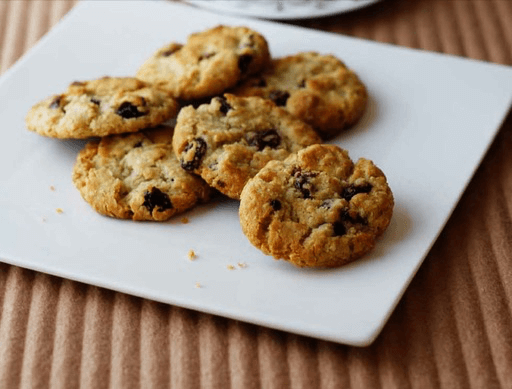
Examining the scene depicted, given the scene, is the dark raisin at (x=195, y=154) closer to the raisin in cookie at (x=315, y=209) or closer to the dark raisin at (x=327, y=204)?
the raisin in cookie at (x=315, y=209)

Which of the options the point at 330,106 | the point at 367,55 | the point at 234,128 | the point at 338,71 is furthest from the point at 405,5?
the point at 234,128

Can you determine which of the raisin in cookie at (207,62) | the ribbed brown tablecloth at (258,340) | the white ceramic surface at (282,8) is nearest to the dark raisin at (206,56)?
the raisin in cookie at (207,62)

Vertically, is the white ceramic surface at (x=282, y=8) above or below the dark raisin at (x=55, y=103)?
below

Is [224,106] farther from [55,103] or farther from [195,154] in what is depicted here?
[55,103]

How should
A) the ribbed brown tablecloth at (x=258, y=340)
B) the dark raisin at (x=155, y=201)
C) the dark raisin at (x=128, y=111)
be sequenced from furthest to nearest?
the dark raisin at (x=128, y=111) < the dark raisin at (x=155, y=201) < the ribbed brown tablecloth at (x=258, y=340)

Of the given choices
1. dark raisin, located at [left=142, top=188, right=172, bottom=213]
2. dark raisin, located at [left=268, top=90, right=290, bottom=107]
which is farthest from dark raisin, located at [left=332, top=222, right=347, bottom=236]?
dark raisin, located at [left=268, top=90, right=290, bottom=107]

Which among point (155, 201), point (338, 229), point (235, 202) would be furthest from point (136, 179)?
point (338, 229)

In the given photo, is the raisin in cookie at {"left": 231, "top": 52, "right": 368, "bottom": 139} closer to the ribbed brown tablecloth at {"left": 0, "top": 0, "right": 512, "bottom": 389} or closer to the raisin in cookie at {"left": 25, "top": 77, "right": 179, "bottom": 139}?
the raisin in cookie at {"left": 25, "top": 77, "right": 179, "bottom": 139}
